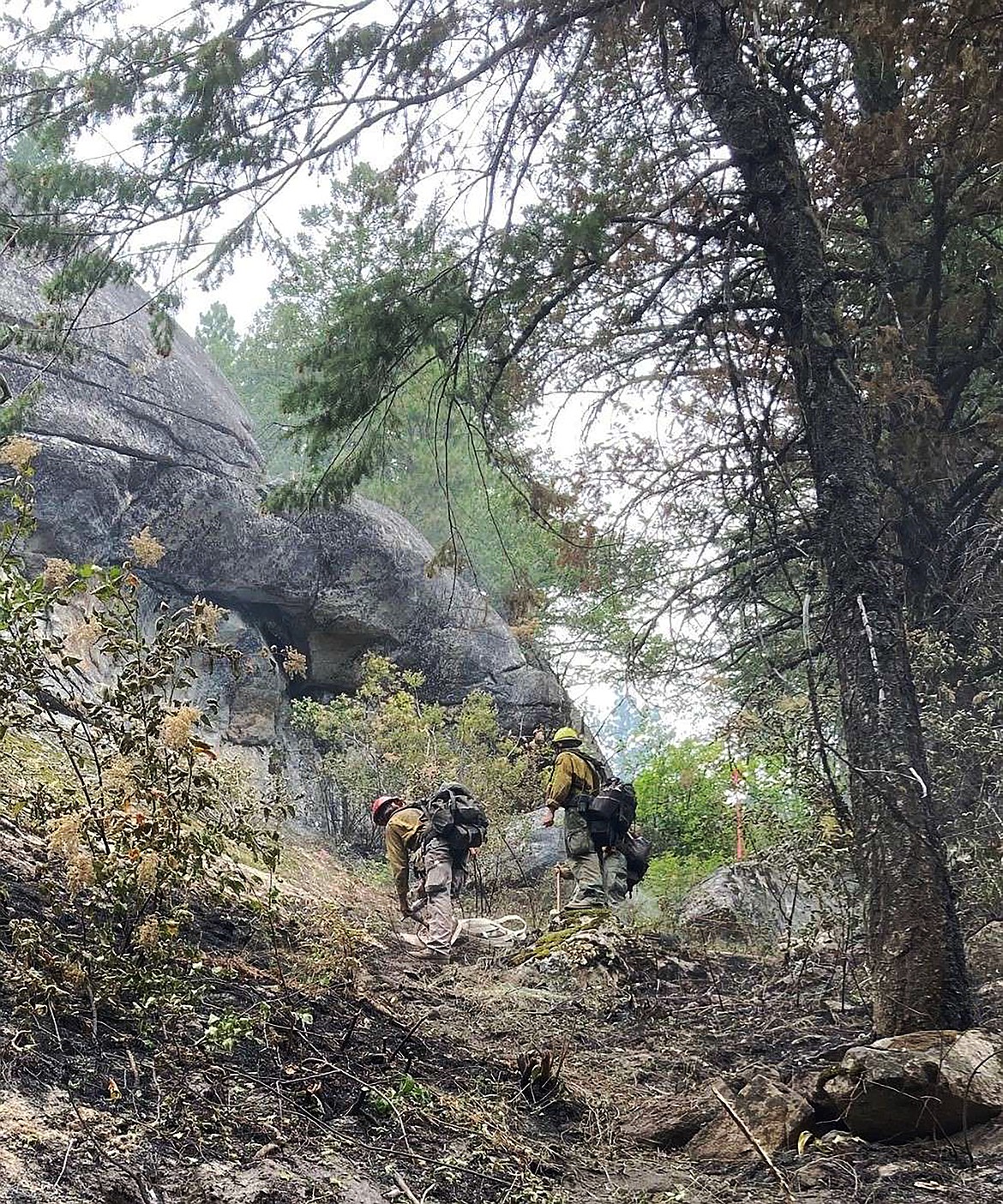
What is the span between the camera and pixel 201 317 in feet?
138

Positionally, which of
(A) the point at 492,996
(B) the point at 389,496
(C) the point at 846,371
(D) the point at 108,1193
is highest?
(B) the point at 389,496

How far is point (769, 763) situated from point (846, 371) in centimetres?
283

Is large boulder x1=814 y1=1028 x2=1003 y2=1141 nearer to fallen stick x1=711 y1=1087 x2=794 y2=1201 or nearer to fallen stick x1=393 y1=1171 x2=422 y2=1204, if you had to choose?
fallen stick x1=711 y1=1087 x2=794 y2=1201

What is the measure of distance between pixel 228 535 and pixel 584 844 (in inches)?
331

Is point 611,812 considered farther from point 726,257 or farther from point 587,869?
point 726,257

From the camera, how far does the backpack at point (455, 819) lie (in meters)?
8.66

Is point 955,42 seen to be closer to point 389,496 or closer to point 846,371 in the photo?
point 846,371

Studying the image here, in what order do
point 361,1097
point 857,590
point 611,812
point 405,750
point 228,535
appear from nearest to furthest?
point 361,1097 → point 857,590 → point 611,812 → point 405,750 → point 228,535

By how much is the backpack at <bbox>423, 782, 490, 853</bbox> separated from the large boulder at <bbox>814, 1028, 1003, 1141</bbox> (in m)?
5.17

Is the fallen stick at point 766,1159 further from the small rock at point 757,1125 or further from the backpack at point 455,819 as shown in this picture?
the backpack at point 455,819

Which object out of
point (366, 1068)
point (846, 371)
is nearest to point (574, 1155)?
point (366, 1068)

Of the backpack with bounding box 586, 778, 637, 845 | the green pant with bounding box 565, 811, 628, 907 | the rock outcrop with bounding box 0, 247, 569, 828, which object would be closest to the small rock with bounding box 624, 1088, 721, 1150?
the backpack with bounding box 586, 778, 637, 845

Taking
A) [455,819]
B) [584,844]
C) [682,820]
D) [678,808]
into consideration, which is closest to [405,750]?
[584,844]

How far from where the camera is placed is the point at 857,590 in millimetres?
4906
